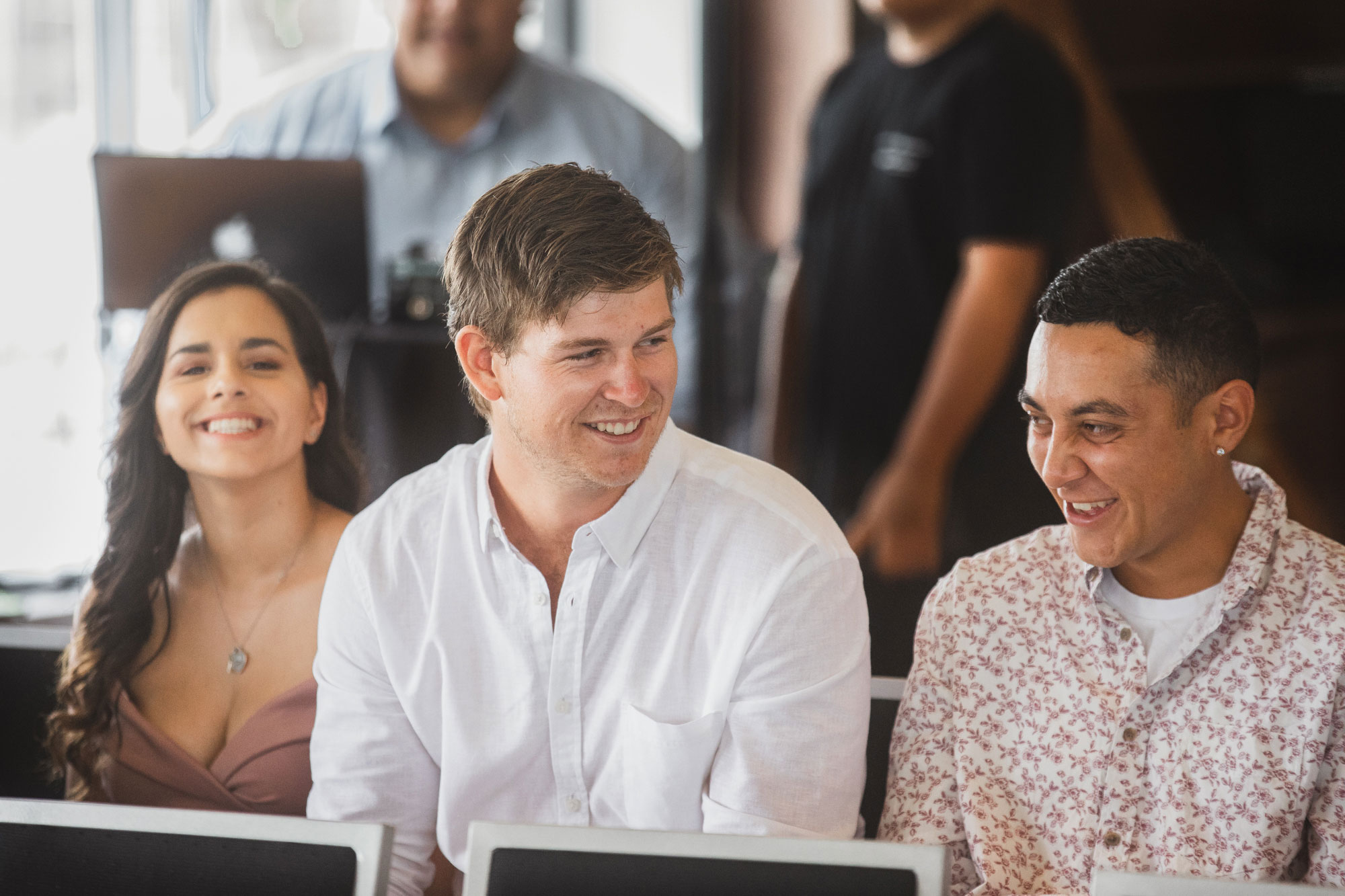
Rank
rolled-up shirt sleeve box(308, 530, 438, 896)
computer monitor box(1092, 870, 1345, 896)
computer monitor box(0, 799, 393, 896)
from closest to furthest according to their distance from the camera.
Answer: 1. computer monitor box(1092, 870, 1345, 896)
2. computer monitor box(0, 799, 393, 896)
3. rolled-up shirt sleeve box(308, 530, 438, 896)

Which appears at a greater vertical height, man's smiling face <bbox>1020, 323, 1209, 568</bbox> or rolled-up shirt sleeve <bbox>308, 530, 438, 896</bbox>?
man's smiling face <bbox>1020, 323, 1209, 568</bbox>

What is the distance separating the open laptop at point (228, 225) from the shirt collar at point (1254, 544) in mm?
1229

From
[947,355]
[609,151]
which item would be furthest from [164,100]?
[947,355]

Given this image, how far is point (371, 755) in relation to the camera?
1525 mm

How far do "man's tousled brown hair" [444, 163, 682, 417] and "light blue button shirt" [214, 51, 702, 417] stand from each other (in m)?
0.93

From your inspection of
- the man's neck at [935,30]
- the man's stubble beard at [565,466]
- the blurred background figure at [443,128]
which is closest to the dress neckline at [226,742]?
the man's stubble beard at [565,466]

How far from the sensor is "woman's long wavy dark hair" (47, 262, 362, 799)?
1.72 m

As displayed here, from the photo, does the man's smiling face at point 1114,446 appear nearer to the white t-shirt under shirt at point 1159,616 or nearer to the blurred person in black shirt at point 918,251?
the white t-shirt under shirt at point 1159,616

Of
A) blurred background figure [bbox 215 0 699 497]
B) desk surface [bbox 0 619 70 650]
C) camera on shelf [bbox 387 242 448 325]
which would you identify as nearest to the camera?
desk surface [bbox 0 619 70 650]

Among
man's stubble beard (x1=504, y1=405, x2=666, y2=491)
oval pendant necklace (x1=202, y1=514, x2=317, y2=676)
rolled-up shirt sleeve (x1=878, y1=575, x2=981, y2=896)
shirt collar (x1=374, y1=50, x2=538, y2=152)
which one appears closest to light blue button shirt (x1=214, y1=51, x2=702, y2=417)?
shirt collar (x1=374, y1=50, x2=538, y2=152)

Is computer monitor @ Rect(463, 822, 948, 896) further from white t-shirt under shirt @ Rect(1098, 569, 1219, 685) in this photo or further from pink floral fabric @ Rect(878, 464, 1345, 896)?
white t-shirt under shirt @ Rect(1098, 569, 1219, 685)

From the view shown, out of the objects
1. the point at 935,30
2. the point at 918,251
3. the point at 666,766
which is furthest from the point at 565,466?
the point at 935,30

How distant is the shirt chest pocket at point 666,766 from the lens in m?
1.40

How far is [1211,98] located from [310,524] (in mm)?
3407
